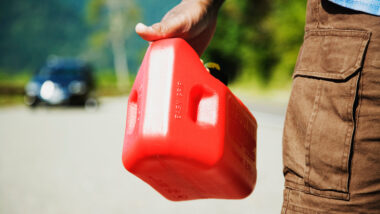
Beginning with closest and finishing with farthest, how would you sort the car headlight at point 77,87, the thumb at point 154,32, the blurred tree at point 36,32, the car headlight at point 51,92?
the thumb at point 154,32 → the car headlight at point 51,92 → the car headlight at point 77,87 → the blurred tree at point 36,32

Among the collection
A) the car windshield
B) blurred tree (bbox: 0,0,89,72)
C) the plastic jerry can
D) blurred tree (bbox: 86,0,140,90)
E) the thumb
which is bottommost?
blurred tree (bbox: 0,0,89,72)

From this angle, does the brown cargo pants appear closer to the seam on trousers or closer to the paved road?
the seam on trousers

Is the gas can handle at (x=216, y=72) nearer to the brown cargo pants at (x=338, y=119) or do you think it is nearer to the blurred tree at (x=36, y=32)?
the brown cargo pants at (x=338, y=119)

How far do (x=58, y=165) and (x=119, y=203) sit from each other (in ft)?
5.94

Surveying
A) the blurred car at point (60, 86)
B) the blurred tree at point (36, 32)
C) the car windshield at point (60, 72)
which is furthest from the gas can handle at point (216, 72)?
the blurred tree at point (36, 32)

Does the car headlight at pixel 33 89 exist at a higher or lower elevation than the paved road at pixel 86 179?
lower

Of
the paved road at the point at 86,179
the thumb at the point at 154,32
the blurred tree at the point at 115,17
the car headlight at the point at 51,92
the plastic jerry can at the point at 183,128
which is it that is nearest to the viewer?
the plastic jerry can at the point at 183,128

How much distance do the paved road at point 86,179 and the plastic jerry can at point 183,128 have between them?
87.0 inches

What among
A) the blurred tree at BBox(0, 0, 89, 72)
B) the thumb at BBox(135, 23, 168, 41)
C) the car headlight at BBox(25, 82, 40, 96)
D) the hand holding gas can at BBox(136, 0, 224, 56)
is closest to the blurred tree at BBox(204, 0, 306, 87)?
the car headlight at BBox(25, 82, 40, 96)

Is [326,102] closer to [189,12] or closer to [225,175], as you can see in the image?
[225,175]

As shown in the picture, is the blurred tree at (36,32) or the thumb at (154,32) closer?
the thumb at (154,32)

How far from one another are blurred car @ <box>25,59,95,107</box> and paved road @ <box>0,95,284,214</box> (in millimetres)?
3562

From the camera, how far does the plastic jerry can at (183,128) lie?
120cm

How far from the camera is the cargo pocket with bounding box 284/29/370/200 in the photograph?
1093mm
